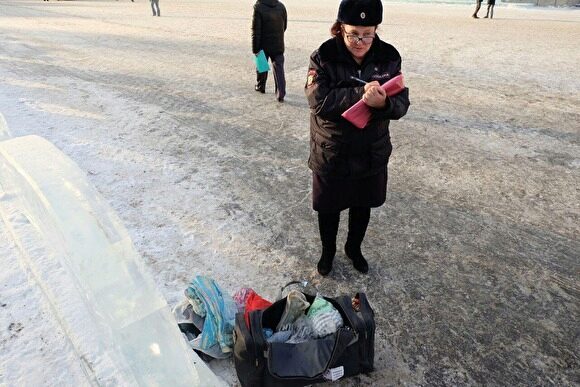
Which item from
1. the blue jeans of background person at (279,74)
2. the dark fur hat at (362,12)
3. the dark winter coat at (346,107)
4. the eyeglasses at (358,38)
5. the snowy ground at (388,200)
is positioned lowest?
the snowy ground at (388,200)

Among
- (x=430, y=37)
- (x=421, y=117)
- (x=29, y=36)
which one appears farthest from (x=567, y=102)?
(x=29, y=36)

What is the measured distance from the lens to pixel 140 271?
2877mm

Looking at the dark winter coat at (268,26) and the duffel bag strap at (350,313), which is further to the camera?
the dark winter coat at (268,26)

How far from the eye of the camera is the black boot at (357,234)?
9.52 feet

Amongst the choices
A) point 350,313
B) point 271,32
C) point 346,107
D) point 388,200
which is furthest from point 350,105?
point 271,32

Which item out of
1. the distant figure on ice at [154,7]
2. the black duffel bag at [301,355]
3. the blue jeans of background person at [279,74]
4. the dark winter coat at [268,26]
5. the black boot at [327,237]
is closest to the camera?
the black duffel bag at [301,355]

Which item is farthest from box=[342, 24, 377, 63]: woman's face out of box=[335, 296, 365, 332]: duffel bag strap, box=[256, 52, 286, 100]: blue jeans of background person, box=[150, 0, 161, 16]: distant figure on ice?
box=[150, 0, 161, 16]: distant figure on ice

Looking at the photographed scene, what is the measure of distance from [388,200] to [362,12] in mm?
2056

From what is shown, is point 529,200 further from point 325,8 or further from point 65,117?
point 325,8

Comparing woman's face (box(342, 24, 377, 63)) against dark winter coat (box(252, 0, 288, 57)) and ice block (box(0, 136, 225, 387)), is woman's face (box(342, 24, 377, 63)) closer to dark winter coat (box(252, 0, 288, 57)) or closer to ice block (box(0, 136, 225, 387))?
ice block (box(0, 136, 225, 387))

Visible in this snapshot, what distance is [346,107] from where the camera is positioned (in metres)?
2.33

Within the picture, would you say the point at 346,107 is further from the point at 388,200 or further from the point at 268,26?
the point at 268,26

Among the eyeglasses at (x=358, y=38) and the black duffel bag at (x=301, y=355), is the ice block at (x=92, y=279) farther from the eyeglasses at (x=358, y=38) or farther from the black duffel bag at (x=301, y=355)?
the eyeglasses at (x=358, y=38)

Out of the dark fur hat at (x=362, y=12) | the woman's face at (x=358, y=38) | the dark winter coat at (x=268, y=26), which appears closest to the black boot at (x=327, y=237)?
the woman's face at (x=358, y=38)
